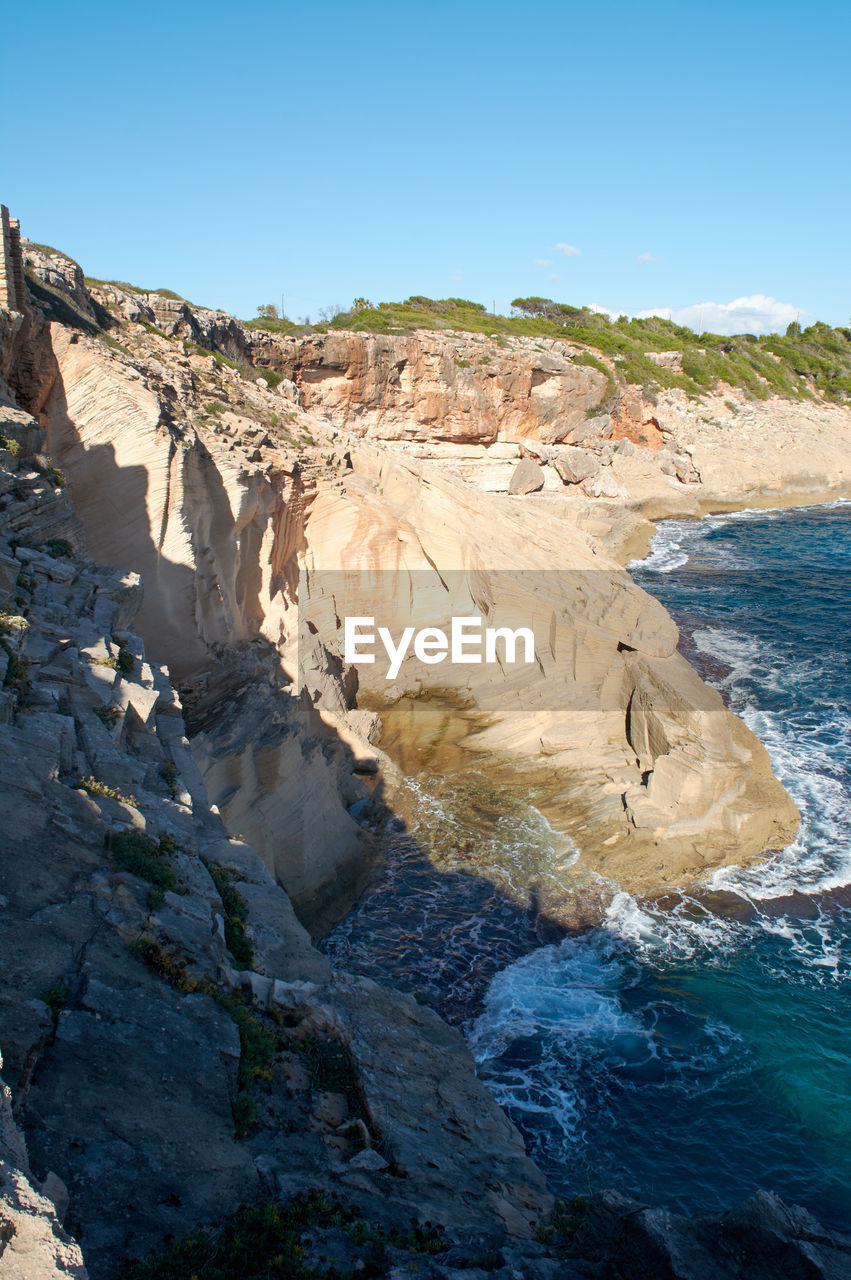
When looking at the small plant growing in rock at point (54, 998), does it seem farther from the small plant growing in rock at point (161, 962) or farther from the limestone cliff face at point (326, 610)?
the limestone cliff face at point (326, 610)

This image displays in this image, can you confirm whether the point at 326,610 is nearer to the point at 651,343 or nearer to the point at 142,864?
the point at 142,864

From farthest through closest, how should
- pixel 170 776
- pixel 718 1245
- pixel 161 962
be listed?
pixel 170 776
pixel 161 962
pixel 718 1245

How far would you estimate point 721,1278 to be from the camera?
19.1ft

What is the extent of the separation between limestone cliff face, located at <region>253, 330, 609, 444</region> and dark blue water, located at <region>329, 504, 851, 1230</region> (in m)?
31.9

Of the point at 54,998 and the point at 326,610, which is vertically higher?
the point at 326,610

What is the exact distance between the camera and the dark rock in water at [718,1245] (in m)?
5.82

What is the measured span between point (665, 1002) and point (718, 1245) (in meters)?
7.78

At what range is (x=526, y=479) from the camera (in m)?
47.3

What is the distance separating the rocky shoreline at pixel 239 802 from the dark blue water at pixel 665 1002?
1.17 meters

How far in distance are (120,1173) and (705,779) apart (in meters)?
14.7

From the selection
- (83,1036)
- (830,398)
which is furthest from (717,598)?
(830,398)

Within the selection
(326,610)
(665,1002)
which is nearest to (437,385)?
(326,610)

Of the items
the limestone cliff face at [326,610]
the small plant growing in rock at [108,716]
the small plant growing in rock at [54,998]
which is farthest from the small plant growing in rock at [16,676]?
the limestone cliff face at [326,610]

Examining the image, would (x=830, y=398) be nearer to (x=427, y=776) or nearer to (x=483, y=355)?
(x=483, y=355)
